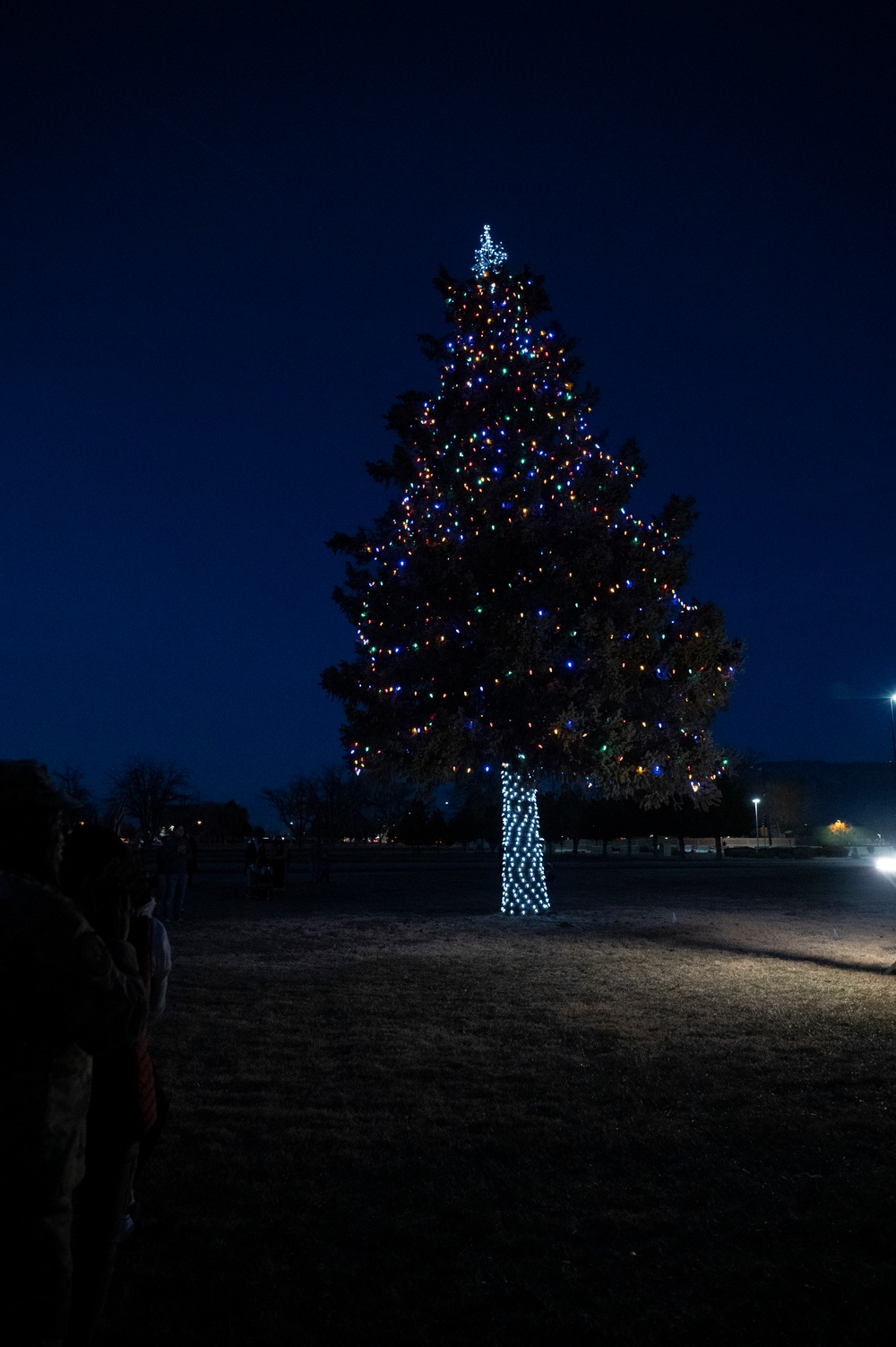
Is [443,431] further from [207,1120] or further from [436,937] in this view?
[207,1120]

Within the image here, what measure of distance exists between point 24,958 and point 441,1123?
3.88m

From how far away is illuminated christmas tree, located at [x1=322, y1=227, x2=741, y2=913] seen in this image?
16188 millimetres

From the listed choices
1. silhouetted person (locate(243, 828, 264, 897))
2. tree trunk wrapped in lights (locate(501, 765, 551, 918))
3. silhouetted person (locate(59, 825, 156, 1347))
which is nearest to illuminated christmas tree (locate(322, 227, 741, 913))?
tree trunk wrapped in lights (locate(501, 765, 551, 918))

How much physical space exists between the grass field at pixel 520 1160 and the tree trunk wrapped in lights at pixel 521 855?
6.83 metres

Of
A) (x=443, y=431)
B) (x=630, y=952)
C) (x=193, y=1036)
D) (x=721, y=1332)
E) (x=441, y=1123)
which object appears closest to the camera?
(x=721, y=1332)

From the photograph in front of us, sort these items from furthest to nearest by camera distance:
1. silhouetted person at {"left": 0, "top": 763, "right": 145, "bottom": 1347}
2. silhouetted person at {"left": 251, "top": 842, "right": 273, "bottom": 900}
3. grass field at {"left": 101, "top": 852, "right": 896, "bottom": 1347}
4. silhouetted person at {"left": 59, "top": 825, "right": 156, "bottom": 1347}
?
silhouetted person at {"left": 251, "top": 842, "right": 273, "bottom": 900} < grass field at {"left": 101, "top": 852, "right": 896, "bottom": 1347} < silhouetted person at {"left": 59, "top": 825, "right": 156, "bottom": 1347} < silhouetted person at {"left": 0, "top": 763, "right": 145, "bottom": 1347}

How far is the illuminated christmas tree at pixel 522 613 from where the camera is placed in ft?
53.1

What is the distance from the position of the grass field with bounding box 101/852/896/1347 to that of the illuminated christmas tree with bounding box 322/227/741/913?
611 centimetres

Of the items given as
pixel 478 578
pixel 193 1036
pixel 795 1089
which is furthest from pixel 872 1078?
pixel 478 578

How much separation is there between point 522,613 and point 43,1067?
14.0m

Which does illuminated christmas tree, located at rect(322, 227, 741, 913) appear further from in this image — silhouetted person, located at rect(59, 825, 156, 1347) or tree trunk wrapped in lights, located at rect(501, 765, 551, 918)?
silhouetted person, located at rect(59, 825, 156, 1347)

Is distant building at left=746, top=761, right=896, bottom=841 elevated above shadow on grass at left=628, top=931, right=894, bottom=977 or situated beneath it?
elevated above

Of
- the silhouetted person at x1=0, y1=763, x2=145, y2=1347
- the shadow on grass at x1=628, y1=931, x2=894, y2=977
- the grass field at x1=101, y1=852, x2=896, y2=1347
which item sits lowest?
the shadow on grass at x1=628, y1=931, x2=894, y2=977

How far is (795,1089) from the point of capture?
5965 millimetres
